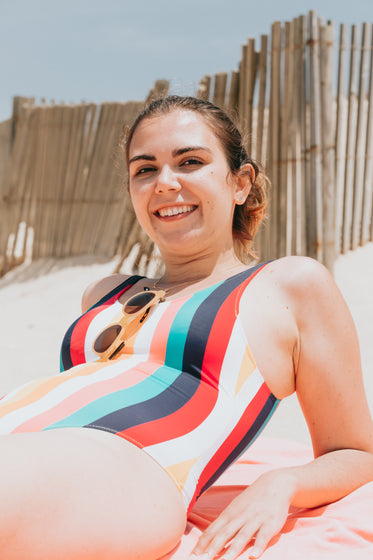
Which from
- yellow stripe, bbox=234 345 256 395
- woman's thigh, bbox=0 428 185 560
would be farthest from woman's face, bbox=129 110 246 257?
woman's thigh, bbox=0 428 185 560

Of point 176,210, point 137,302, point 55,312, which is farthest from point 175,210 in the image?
point 55,312

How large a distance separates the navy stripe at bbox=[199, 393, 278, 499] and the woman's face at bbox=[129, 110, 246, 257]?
56 cm

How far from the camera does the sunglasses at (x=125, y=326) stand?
1.58 metres

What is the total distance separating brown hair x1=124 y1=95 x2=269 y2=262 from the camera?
1.93 meters

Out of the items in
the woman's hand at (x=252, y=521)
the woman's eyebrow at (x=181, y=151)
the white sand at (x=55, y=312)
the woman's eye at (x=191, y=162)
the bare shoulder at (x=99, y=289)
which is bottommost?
the white sand at (x=55, y=312)

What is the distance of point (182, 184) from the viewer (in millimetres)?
1778

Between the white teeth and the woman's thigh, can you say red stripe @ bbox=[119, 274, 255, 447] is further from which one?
the white teeth

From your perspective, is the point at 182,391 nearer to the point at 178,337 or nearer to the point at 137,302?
the point at 178,337

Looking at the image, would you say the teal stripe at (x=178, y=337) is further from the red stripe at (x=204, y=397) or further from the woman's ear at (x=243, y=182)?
the woman's ear at (x=243, y=182)

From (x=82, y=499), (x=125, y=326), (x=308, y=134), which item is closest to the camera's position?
(x=82, y=499)

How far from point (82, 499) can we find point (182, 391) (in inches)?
14.2

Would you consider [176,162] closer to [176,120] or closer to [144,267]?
[176,120]

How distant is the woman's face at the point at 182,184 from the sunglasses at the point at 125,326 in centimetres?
23

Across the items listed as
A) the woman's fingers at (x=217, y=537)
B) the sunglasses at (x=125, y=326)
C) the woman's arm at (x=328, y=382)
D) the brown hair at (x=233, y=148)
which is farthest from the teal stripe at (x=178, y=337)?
the brown hair at (x=233, y=148)
